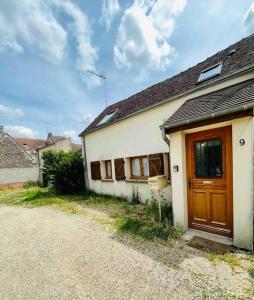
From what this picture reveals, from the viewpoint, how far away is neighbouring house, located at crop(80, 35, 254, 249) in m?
3.57

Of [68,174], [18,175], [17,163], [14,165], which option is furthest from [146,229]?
[17,163]

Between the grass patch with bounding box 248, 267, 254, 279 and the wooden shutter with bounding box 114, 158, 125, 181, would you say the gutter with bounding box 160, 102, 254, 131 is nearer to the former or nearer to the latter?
the grass patch with bounding box 248, 267, 254, 279

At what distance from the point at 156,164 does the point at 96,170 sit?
187 inches

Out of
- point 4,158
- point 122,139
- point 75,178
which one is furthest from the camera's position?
point 4,158

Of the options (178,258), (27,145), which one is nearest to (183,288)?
(178,258)

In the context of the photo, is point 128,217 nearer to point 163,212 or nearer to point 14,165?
point 163,212

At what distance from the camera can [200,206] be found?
4.47 meters

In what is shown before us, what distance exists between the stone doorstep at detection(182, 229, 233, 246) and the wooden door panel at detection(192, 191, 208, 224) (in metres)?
0.27

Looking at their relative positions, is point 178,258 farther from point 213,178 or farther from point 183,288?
point 213,178

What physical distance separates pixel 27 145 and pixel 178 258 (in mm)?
37191

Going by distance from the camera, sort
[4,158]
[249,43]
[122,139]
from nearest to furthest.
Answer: [249,43] < [122,139] < [4,158]

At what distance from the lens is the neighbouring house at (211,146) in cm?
357

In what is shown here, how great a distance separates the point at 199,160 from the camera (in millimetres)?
4516

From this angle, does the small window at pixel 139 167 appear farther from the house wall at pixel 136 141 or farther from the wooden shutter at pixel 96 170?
the wooden shutter at pixel 96 170
